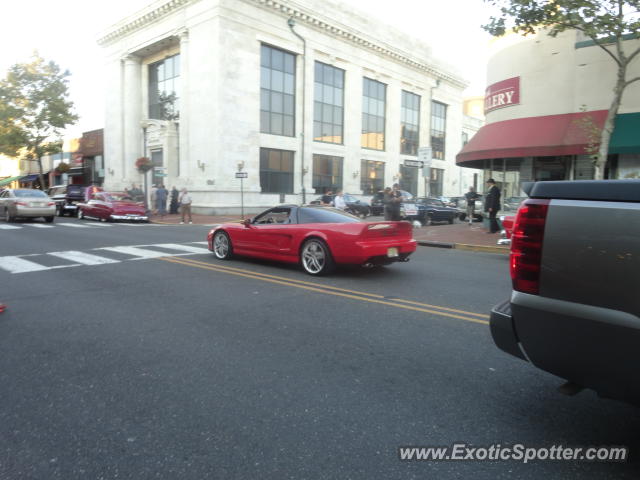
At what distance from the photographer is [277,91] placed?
33125 mm

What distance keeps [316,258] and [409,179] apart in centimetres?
3897

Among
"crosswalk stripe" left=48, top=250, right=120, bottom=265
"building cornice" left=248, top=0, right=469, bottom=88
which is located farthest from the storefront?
"building cornice" left=248, top=0, right=469, bottom=88

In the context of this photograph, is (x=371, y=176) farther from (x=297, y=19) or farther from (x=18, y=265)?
(x=18, y=265)

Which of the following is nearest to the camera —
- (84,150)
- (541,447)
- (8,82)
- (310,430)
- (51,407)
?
(541,447)

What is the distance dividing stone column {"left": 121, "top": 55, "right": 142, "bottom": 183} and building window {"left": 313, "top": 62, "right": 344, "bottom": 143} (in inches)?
586

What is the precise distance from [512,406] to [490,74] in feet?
61.7

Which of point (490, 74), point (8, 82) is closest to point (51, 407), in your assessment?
point (490, 74)

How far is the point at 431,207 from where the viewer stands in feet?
78.6

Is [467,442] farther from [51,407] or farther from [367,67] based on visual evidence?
[367,67]

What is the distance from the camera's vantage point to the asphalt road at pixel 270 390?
8.39ft

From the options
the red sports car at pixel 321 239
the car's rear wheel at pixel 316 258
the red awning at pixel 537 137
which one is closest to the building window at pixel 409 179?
the red awning at pixel 537 137

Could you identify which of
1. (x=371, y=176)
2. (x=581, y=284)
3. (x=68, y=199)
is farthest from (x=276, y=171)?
(x=581, y=284)

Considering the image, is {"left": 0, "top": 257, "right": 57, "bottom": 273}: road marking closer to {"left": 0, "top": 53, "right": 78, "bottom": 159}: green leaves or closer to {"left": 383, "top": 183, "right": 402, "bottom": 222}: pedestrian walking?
{"left": 383, "top": 183, "right": 402, "bottom": 222}: pedestrian walking

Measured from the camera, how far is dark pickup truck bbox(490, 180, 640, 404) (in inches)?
82.5
